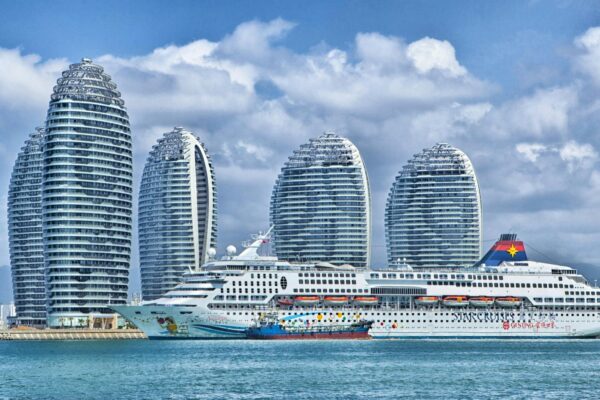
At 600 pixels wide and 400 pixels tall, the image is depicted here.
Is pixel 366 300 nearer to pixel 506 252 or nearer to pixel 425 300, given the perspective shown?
pixel 425 300

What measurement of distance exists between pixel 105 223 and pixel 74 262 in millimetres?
7950

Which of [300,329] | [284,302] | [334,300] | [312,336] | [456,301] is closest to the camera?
[312,336]

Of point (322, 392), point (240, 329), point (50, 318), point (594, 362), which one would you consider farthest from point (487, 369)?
point (50, 318)

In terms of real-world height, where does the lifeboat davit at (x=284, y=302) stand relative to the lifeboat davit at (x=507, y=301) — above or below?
above

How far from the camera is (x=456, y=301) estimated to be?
164750mm

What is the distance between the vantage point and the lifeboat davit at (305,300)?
15775cm

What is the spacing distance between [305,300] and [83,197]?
4565cm

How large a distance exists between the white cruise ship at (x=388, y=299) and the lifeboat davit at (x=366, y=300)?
5.3 inches

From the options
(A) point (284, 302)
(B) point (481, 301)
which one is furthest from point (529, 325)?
(A) point (284, 302)

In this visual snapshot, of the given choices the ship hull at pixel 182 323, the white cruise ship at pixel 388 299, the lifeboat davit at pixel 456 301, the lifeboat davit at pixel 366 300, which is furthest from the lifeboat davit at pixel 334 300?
the lifeboat davit at pixel 456 301

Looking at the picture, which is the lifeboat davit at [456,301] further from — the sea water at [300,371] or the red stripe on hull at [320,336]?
the sea water at [300,371]

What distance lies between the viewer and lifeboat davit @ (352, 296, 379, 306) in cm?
16112

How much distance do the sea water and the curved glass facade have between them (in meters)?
39.3

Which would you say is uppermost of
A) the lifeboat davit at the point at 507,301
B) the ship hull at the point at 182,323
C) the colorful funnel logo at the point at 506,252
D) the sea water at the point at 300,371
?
the colorful funnel logo at the point at 506,252
